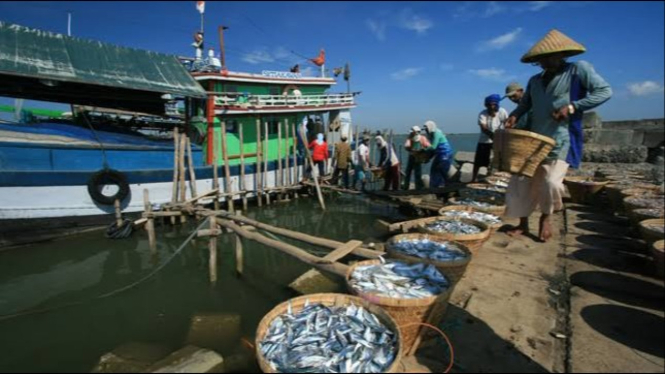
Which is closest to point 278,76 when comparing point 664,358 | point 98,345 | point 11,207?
point 11,207

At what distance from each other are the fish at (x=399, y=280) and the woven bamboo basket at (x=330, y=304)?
14 centimetres

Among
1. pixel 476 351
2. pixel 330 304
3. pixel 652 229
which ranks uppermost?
pixel 652 229

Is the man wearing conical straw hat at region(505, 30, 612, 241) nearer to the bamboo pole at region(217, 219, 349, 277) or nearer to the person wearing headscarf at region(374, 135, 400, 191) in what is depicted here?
the bamboo pole at region(217, 219, 349, 277)

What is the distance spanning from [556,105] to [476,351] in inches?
135

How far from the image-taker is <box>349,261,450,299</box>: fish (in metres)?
3.02

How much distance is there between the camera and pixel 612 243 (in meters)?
5.06

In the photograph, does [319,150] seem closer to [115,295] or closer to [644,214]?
[115,295]

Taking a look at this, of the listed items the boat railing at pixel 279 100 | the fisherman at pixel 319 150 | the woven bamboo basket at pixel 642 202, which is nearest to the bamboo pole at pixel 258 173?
the boat railing at pixel 279 100

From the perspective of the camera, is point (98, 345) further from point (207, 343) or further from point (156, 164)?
point (156, 164)

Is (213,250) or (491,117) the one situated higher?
(491,117)

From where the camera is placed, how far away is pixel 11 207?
8.68 metres

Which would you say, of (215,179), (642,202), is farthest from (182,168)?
(642,202)

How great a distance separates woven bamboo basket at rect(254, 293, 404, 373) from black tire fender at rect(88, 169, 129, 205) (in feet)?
30.0

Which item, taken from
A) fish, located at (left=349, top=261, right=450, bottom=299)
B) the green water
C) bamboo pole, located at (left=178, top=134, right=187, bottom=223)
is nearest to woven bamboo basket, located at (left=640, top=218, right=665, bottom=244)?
fish, located at (left=349, top=261, right=450, bottom=299)
